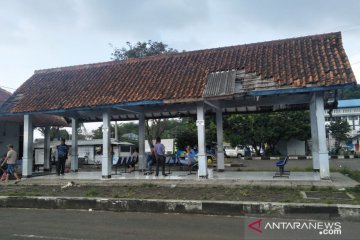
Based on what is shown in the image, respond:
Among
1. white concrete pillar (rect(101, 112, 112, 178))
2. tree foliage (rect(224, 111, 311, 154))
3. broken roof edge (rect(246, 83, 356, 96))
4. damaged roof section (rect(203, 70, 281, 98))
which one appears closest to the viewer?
broken roof edge (rect(246, 83, 356, 96))

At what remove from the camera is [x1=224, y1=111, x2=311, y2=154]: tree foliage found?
35.8 metres

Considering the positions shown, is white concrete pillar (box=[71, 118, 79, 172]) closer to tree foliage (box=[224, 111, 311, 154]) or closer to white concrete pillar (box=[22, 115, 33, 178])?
white concrete pillar (box=[22, 115, 33, 178])

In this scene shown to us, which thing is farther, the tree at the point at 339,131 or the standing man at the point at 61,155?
the tree at the point at 339,131

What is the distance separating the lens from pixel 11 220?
329 inches

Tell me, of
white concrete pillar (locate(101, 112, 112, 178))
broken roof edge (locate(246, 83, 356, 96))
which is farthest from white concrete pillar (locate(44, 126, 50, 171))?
broken roof edge (locate(246, 83, 356, 96))

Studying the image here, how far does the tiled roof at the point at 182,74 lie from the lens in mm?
12727

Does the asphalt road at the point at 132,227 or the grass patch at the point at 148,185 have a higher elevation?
the grass patch at the point at 148,185

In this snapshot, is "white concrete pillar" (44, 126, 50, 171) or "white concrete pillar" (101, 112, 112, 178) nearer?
"white concrete pillar" (101, 112, 112, 178)

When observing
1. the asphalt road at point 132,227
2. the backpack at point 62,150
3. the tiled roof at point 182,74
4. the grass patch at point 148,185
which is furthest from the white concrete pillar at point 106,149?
the asphalt road at point 132,227

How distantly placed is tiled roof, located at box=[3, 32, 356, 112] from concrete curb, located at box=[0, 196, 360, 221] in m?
4.79

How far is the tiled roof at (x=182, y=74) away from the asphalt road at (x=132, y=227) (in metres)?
5.66

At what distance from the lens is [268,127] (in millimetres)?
35781

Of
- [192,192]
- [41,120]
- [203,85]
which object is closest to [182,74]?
[203,85]

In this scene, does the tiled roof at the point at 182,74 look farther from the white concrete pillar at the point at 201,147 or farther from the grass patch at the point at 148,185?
the grass patch at the point at 148,185
